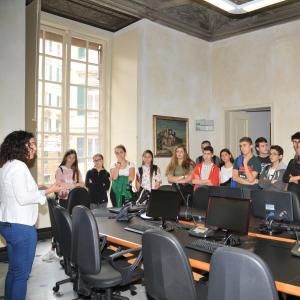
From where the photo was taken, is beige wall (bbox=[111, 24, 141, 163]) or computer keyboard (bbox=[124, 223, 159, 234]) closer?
computer keyboard (bbox=[124, 223, 159, 234])

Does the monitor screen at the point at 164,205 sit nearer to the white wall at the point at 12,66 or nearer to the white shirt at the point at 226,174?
the white shirt at the point at 226,174

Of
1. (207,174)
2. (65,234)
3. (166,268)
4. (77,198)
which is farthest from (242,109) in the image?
(166,268)

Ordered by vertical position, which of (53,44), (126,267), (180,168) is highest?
(53,44)

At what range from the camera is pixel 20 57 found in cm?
455

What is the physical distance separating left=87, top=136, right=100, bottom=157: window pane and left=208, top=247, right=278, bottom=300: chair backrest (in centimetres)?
509

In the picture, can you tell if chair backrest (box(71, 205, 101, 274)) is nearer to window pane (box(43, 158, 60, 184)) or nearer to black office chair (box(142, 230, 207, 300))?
black office chair (box(142, 230, 207, 300))

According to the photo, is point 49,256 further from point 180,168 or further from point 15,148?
point 15,148

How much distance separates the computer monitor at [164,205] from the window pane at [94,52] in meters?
4.01

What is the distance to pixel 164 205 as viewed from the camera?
315 cm

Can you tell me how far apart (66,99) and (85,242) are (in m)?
4.05

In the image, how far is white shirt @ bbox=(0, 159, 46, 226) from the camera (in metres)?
2.60

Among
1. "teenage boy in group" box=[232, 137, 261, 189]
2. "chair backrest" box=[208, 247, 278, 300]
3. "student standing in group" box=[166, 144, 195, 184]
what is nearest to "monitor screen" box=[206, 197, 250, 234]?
"chair backrest" box=[208, 247, 278, 300]

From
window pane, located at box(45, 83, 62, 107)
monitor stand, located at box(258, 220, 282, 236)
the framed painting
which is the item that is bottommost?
monitor stand, located at box(258, 220, 282, 236)

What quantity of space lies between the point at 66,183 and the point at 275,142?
3798mm
